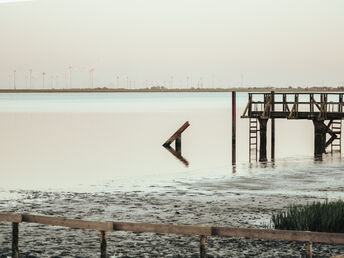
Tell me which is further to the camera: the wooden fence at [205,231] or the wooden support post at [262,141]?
the wooden support post at [262,141]

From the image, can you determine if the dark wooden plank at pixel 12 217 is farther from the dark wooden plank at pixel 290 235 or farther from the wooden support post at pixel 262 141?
the wooden support post at pixel 262 141

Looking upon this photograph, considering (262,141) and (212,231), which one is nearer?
(212,231)

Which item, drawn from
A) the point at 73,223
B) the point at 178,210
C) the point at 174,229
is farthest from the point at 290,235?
the point at 178,210

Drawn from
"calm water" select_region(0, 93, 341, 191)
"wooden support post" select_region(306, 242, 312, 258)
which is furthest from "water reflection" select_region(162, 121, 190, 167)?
"wooden support post" select_region(306, 242, 312, 258)

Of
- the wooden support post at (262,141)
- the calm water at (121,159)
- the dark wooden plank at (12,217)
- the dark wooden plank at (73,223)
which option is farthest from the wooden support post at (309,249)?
the wooden support post at (262,141)

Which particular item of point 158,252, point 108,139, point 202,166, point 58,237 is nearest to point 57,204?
point 58,237

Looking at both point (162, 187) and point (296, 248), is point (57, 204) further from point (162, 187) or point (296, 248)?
point (296, 248)

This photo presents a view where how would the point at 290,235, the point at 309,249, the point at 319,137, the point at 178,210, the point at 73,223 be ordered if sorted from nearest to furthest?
the point at 290,235, the point at 309,249, the point at 73,223, the point at 178,210, the point at 319,137

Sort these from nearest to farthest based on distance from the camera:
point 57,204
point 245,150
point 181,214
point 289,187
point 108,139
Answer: point 181,214
point 57,204
point 289,187
point 245,150
point 108,139

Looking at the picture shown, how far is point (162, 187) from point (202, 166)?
41.6ft

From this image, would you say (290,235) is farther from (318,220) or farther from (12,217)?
(318,220)

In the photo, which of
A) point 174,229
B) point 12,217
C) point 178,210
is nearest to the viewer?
point 174,229

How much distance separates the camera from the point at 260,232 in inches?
385

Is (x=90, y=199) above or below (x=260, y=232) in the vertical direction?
below
